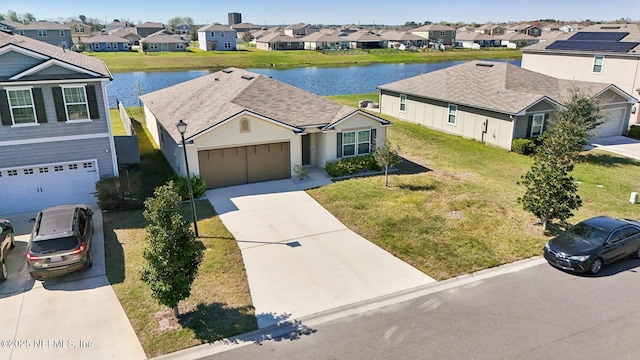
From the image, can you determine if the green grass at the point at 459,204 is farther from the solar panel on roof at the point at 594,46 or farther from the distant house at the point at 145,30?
the distant house at the point at 145,30

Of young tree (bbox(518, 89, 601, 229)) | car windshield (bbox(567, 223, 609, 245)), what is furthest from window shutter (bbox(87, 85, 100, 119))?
car windshield (bbox(567, 223, 609, 245))

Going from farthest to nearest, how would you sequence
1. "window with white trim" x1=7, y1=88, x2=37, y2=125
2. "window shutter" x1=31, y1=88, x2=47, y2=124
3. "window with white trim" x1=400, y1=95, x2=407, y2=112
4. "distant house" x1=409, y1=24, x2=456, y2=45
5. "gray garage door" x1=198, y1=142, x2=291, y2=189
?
1. "distant house" x1=409, y1=24, x2=456, y2=45
2. "window with white trim" x1=400, y1=95, x2=407, y2=112
3. "gray garage door" x1=198, y1=142, x2=291, y2=189
4. "window shutter" x1=31, y1=88, x2=47, y2=124
5. "window with white trim" x1=7, y1=88, x2=37, y2=125

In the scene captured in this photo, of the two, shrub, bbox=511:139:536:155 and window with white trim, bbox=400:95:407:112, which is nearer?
shrub, bbox=511:139:536:155

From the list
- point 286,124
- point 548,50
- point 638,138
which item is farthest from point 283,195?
point 548,50

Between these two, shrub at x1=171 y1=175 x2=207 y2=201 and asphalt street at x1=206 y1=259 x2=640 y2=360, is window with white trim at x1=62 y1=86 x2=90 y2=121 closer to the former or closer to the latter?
shrub at x1=171 y1=175 x2=207 y2=201

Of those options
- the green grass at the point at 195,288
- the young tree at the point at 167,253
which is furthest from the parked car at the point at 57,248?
the young tree at the point at 167,253

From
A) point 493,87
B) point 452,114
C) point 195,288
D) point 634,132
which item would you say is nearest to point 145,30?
point 452,114

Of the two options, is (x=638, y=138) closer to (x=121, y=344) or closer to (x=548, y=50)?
(x=548, y=50)
